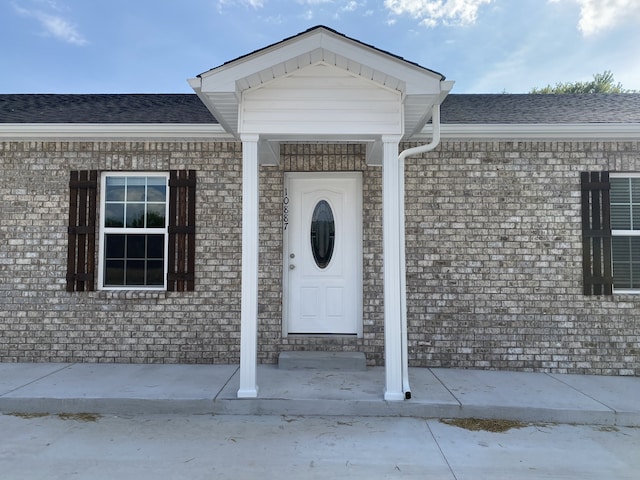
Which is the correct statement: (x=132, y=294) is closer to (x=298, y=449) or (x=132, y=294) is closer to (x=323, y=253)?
(x=323, y=253)

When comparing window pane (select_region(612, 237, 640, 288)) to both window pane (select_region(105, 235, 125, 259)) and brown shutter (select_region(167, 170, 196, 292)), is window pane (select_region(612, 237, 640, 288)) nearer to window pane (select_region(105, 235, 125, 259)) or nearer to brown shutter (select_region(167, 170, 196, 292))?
brown shutter (select_region(167, 170, 196, 292))

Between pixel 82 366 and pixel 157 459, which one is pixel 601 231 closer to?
pixel 157 459

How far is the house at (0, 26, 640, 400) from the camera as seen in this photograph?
5.29 meters

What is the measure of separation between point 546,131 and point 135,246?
530 cm

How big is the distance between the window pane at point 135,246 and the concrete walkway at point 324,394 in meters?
1.45

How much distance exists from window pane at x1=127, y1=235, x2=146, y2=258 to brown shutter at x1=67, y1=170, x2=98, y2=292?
41 centimetres

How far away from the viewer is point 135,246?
5.57 m

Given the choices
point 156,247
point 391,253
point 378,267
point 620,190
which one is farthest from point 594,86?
point 156,247

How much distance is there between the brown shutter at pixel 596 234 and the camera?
17.3ft

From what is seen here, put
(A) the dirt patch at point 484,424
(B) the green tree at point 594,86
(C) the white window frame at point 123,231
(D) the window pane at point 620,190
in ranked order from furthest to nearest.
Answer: (B) the green tree at point 594,86 → (C) the white window frame at point 123,231 → (D) the window pane at point 620,190 → (A) the dirt patch at point 484,424

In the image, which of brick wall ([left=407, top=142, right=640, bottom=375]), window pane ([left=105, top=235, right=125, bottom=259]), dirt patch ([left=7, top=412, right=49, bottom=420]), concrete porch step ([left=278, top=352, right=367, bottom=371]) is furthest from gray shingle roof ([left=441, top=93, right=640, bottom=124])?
dirt patch ([left=7, top=412, right=49, bottom=420])

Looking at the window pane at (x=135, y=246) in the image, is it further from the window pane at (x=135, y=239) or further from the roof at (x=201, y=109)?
the roof at (x=201, y=109)

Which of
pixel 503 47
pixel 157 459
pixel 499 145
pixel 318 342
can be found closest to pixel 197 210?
pixel 318 342

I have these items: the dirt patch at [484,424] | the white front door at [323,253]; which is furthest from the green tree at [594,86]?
the dirt patch at [484,424]
